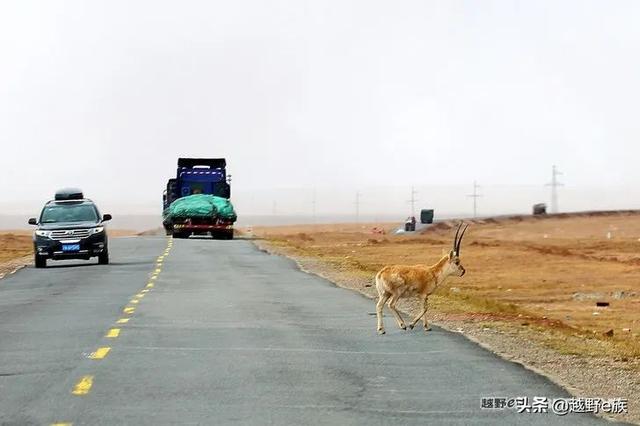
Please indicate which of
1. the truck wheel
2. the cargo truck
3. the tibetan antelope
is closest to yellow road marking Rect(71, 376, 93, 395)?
the tibetan antelope

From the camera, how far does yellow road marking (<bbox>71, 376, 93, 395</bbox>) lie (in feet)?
38.3

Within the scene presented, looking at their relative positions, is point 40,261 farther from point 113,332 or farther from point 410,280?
point 410,280

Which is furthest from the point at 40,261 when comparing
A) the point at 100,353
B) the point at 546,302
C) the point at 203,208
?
the point at 203,208

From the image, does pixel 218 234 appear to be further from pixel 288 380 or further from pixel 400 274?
pixel 288 380

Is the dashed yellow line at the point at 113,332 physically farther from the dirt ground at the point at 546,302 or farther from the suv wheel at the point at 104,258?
the suv wheel at the point at 104,258

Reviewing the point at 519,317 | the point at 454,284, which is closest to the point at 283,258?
the point at 454,284

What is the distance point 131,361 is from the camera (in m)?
14.2

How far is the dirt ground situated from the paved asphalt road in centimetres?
83

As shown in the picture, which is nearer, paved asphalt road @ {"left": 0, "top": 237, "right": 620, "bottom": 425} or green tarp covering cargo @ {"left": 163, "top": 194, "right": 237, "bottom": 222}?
paved asphalt road @ {"left": 0, "top": 237, "right": 620, "bottom": 425}

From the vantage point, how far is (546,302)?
1328 inches

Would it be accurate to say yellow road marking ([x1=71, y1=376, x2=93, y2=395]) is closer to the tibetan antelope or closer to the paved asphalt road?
the paved asphalt road

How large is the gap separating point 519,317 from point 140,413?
13146mm

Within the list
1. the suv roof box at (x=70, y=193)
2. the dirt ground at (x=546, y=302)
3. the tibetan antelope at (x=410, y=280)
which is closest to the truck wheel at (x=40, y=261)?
the dirt ground at (x=546, y=302)

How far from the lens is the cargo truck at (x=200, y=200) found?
66581 millimetres
